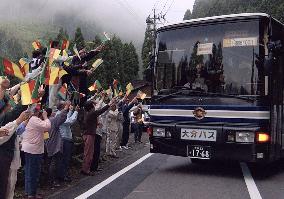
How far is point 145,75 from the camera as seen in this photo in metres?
10.2

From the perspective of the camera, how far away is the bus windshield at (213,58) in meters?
8.84

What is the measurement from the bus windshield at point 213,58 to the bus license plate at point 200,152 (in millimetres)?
1225

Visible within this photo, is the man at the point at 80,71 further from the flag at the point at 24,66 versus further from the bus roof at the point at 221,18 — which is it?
the bus roof at the point at 221,18

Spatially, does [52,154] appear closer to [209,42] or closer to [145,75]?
[145,75]

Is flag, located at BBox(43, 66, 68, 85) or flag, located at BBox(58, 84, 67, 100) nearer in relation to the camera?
flag, located at BBox(43, 66, 68, 85)

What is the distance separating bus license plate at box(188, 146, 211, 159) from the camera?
926 centimetres

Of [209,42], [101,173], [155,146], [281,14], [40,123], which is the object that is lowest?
[101,173]

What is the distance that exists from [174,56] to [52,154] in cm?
339

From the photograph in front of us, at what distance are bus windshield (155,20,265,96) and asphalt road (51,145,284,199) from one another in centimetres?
191

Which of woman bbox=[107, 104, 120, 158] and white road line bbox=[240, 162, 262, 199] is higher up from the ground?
woman bbox=[107, 104, 120, 158]

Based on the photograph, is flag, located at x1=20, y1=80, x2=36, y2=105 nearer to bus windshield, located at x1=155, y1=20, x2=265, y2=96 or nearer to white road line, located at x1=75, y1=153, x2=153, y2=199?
white road line, located at x1=75, y1=153, x2=153, y2=199

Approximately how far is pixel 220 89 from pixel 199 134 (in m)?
1.06

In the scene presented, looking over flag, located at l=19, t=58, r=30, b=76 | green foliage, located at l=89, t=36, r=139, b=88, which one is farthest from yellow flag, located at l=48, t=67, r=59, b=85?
green foliage, located at l=89, t=36, r=139, b=88

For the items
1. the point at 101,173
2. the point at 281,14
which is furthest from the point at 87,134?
the point at 281,14
